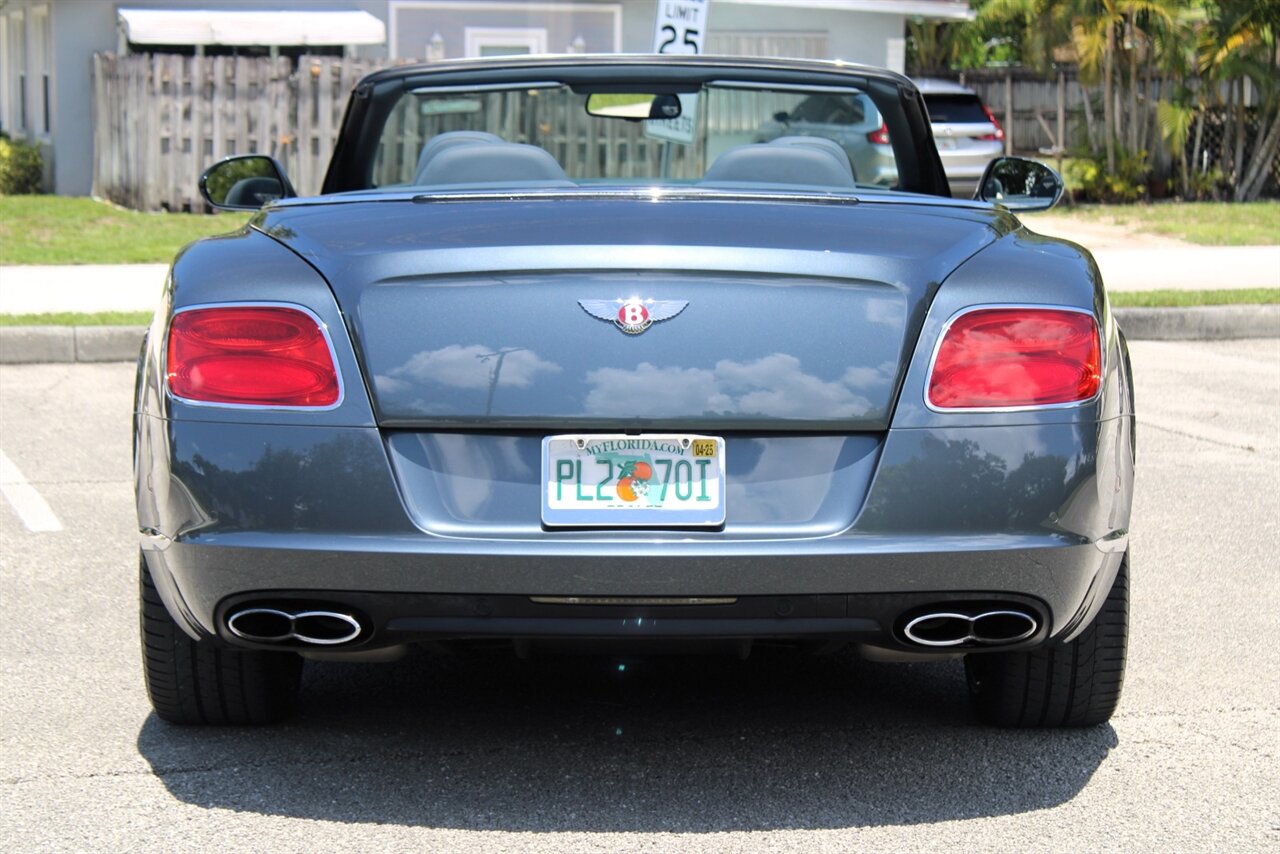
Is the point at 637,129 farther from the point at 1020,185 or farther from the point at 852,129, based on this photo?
the point at 1020,185

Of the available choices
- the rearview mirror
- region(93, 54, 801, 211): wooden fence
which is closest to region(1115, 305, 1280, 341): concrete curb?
the rearview mirror

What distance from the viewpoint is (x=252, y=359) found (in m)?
3.38

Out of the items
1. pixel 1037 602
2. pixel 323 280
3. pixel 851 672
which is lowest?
pixel 851 672

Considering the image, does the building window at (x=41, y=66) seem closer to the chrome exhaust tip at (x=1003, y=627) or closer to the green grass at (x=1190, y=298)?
the green grass at (x=1190, y=298)

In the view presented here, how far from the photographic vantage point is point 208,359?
3.41 m

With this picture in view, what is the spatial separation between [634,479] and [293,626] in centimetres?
69

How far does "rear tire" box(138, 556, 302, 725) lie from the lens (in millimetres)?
3770

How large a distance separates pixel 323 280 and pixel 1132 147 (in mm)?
19550

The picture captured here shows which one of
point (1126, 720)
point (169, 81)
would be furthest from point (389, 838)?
point (169, 81)

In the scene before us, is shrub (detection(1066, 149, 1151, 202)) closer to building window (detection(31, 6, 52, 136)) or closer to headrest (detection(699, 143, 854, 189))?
building window (detection(31, 6, 52, 136))

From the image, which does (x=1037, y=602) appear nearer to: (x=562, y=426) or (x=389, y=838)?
(x=562, y=426)

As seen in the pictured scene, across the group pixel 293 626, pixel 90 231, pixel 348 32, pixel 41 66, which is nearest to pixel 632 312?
pixel 293 626

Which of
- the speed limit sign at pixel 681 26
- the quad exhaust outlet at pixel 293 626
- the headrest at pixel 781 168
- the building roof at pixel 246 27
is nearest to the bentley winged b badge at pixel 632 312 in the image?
the quad exhaust outlet at pixel 293 626

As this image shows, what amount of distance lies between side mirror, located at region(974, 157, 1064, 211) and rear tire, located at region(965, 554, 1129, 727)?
1329 millimetres
